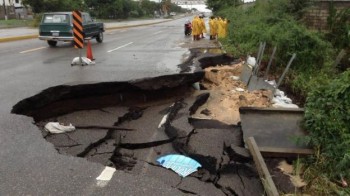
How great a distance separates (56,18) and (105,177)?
14.5m

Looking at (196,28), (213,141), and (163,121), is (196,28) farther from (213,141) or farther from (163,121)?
(213,141)

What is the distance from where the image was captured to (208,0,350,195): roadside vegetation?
4297mm

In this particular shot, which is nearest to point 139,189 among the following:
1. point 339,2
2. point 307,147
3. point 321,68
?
point 307,147

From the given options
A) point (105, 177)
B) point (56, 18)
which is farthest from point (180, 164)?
point (56, 18)

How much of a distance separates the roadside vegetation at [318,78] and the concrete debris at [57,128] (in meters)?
3.42

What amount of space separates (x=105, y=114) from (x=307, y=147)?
344 centimetres

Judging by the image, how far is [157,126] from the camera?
6008mm

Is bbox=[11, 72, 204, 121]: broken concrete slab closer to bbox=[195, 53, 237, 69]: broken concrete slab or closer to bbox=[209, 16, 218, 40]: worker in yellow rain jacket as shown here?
bbox=[195, 53, 237, 69]: broken concrete slab

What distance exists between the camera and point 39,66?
10.3 m

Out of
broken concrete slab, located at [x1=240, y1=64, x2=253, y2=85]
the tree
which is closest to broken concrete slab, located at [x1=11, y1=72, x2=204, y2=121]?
broken concrete slab, located at [x1=240, y1=64, x2=253, y2=85]

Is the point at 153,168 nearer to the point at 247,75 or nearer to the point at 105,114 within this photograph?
the point at 105,114

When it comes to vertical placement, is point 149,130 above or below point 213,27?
below

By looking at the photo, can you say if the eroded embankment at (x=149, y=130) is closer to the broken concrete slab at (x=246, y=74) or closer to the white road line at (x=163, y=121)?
the white road line at (x=163, y=121)

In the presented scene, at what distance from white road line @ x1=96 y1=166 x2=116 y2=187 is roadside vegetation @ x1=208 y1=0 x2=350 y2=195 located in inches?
92.1
